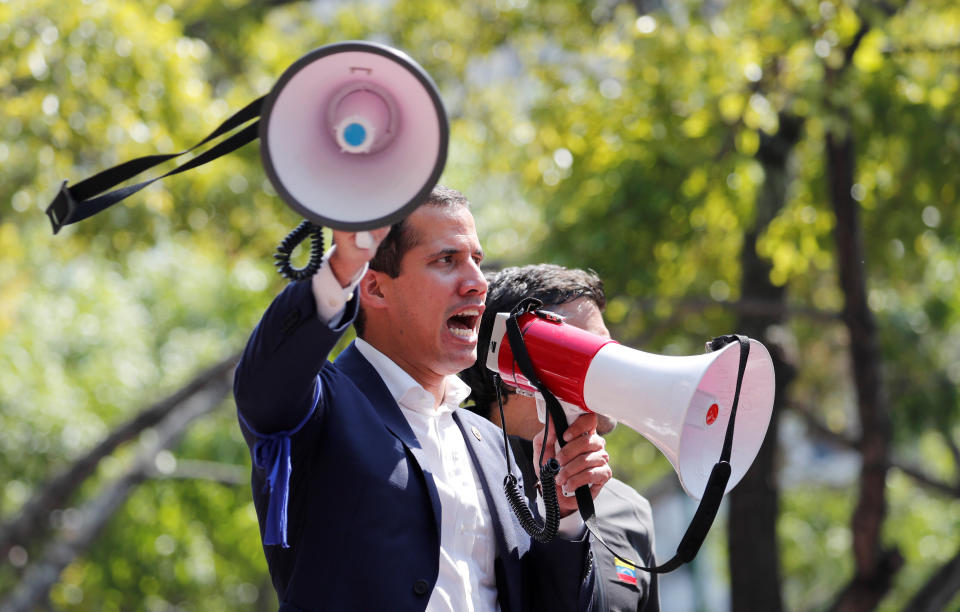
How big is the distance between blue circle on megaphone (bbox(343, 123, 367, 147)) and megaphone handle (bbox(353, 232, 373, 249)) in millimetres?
207

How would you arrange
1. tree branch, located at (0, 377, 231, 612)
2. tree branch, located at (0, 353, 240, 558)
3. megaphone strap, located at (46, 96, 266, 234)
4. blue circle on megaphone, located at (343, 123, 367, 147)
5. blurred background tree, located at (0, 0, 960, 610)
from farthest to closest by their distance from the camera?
tree branch, located at (0, 353, 240, 558) < tree branch, located at (0, 377, 231, 612) < blurred background tree, located at (0, 0, 960, 610) < megaphone strap, located at (46, 96, 266, 234) < blue circle on megaphone, located at (343, 123, 367, 147)

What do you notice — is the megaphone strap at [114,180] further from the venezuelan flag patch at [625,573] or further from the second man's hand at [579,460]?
the venezuelan flag patch at [625,573]

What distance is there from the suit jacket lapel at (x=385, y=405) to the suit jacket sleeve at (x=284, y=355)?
415 millimetres

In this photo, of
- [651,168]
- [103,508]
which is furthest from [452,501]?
[103,508]

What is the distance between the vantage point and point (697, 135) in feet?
19.8

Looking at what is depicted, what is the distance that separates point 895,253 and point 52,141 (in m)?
4.84

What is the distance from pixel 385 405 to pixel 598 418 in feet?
2.12

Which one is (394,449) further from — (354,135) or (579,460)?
(354,135)

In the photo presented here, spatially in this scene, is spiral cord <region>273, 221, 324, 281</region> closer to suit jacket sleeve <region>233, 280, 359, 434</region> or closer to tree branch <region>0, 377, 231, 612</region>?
suit jacket sleeve <region>233, 280, 359, 434</region>

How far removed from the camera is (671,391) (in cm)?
224

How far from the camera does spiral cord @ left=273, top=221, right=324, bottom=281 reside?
6.23 feet

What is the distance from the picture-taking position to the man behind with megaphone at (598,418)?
2.82 m

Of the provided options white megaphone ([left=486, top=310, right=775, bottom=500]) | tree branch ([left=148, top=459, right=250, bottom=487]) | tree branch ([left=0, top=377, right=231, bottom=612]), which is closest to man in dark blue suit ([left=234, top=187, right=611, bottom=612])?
white megaphone ([left=486, top=310, right=775, bottom=500])

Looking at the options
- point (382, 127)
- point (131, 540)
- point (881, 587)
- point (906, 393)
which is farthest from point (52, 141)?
point (131, 540)
